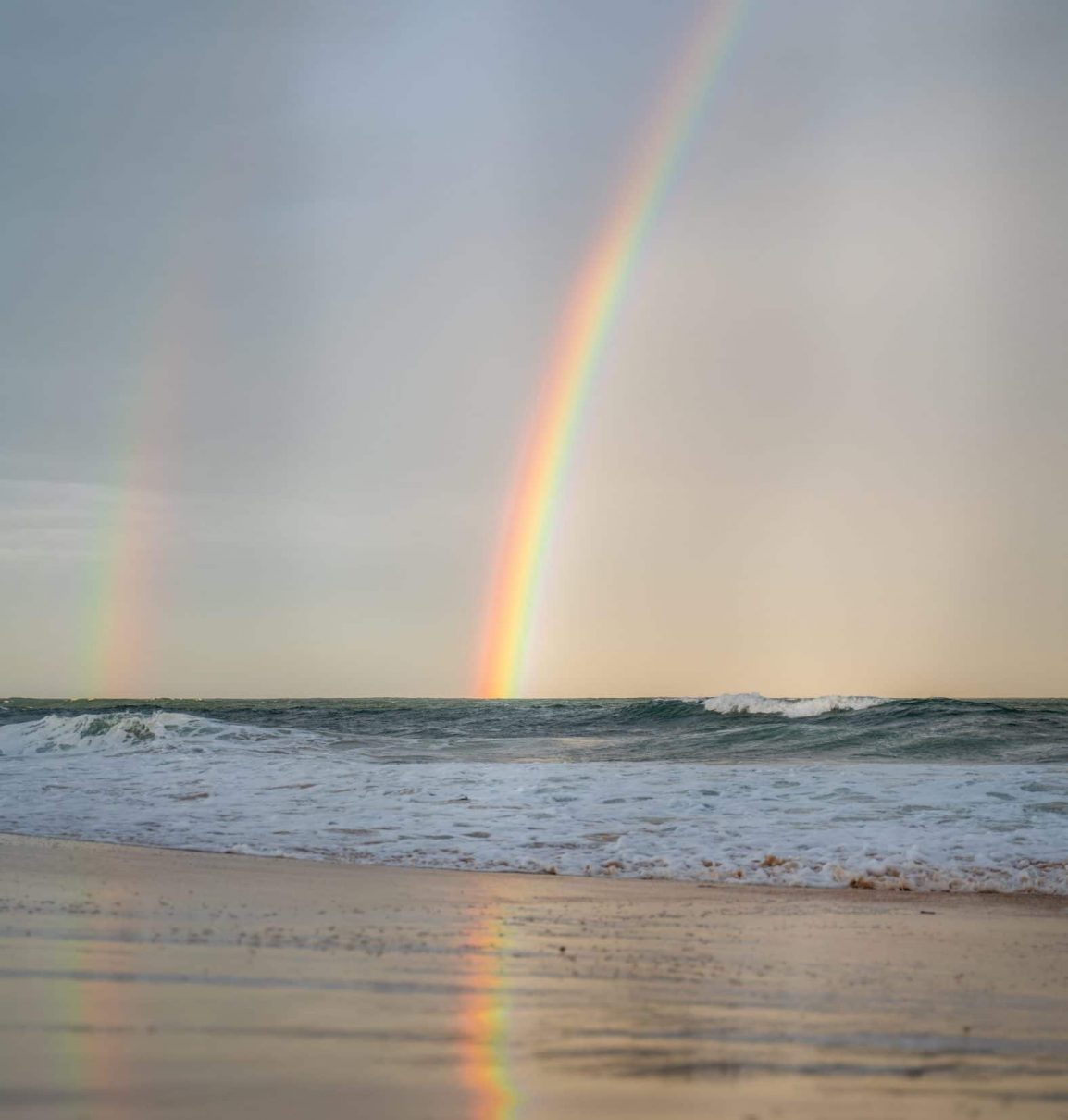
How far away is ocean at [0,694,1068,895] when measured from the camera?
29.7ft

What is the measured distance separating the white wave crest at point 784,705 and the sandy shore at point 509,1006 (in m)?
25.0

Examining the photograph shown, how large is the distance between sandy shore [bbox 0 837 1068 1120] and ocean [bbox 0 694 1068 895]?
2.28 m

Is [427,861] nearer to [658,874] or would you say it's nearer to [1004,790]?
[658,874]

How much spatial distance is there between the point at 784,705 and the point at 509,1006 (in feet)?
100

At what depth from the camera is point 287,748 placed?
2103 cm

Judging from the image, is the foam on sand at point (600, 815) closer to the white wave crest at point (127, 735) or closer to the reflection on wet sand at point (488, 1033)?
the reflection on wet sand at point (488, 1033)

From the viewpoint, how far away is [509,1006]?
382 cm

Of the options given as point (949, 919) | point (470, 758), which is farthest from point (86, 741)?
point (949, 919)

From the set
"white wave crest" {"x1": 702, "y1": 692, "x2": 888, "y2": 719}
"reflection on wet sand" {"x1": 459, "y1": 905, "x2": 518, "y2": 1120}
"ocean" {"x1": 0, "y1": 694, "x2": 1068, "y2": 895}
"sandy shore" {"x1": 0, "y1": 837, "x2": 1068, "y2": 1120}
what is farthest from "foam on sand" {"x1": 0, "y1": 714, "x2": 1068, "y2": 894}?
"white wave crest" {"x1": 702, "y1": 692, "x2": 888, "y2": 719}

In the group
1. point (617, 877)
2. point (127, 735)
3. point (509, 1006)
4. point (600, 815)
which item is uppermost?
point (127, 735)

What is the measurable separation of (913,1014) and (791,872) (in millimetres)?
4850

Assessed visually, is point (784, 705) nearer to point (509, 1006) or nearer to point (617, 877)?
point (617, 877)

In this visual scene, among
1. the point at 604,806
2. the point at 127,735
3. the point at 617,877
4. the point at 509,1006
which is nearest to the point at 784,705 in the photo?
the point at 127,735

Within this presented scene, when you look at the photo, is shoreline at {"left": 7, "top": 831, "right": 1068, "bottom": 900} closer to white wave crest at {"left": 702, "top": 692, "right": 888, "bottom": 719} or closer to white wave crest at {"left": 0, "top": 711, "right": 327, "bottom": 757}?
white wave crest at {"left": 0, "top": 711, "right": 327, "bottom": 757}
